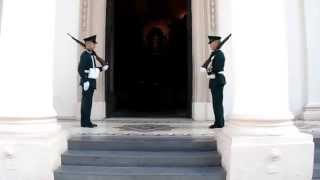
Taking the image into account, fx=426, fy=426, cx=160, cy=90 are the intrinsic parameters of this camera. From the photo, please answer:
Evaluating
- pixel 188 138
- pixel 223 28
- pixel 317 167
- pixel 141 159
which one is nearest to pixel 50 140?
pixel 141 159

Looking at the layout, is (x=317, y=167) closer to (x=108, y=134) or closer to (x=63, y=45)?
(x=108, y=134)

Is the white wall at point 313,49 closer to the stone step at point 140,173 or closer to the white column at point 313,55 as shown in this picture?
the white column at point 313,55

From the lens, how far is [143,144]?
6.33m

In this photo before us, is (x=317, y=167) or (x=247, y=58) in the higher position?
(x=247, y=58)

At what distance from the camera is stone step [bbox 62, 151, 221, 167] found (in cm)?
589

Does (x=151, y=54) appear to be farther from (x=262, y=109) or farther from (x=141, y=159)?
(x=262, y=109)

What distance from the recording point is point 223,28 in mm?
10469

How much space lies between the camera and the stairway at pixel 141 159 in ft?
18.2

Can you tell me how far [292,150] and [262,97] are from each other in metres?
0.76

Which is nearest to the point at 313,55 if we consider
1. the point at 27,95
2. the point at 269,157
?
the point at 269,157

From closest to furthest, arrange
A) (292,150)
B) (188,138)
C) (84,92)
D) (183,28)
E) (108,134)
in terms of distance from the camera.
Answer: (292,150) → (188,138) → (108,134) → (84,92) → (183,28)

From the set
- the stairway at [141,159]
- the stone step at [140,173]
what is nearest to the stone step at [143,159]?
the stairway at [141,159]

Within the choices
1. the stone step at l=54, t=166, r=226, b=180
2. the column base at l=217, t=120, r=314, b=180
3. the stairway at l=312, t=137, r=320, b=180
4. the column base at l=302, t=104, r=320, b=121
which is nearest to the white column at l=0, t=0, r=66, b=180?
the stone step at l=54, t=166, r=226, b=180

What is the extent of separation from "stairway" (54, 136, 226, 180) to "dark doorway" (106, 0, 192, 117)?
886 cm
